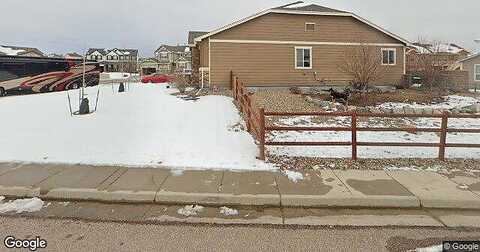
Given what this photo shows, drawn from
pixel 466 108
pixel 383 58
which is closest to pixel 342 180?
pixel 466 108

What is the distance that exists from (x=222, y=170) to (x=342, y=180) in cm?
228

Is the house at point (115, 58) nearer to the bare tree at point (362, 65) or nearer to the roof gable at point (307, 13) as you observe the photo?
the roof gable at point (307, 13)

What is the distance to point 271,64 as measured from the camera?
21.7 metres

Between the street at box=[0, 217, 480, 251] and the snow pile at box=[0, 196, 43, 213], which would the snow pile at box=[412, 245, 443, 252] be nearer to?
the street at box=[0, 217, 480, 251]

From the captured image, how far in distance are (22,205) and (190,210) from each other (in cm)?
256

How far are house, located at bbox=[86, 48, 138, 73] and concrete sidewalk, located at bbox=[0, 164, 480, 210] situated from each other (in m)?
96.6

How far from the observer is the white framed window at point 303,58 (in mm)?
22062

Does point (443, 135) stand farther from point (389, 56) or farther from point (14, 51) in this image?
point (14, 51)

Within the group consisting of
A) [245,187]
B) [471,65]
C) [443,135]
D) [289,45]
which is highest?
[471,65]

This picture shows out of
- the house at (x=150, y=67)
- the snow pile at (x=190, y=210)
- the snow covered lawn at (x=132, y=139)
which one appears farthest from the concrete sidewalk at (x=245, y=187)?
the house at (x=150, y=67)

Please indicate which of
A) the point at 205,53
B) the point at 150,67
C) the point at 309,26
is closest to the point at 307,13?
the point at 309,26

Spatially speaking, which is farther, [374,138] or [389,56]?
[389,56]

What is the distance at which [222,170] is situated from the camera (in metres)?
6.79

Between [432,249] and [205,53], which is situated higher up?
[205,53]
